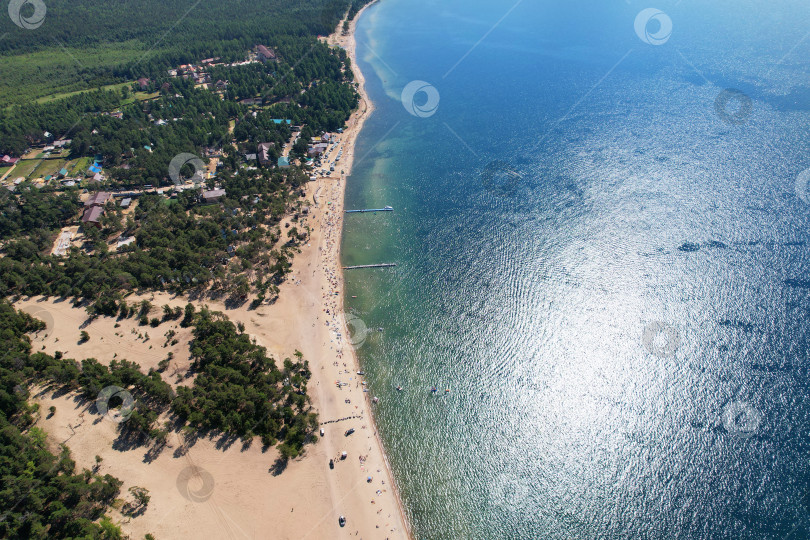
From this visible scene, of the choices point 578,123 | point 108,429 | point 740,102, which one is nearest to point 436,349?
point 108,429

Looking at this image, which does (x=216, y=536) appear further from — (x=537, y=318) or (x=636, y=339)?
(x=636, y=339)

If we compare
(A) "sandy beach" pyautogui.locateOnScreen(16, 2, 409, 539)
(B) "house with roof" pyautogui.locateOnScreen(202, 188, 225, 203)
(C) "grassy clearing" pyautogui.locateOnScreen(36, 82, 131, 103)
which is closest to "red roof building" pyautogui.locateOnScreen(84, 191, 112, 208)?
(B) "house with roof" pyautogui.locateOnScreen(202, 188, 225, 203)

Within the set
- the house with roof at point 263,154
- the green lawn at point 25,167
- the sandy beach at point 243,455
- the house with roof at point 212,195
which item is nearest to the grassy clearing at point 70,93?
the green lawn at point 25,167

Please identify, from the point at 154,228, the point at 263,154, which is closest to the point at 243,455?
the point at 154,228

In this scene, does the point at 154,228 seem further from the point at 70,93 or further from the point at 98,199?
the point at 70,93

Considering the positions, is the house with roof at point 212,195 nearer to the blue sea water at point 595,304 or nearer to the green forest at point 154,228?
the green forest at point 154,228

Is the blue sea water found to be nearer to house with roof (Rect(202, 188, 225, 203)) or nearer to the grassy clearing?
house with roof (Rect(202, 188, 225, 203))
